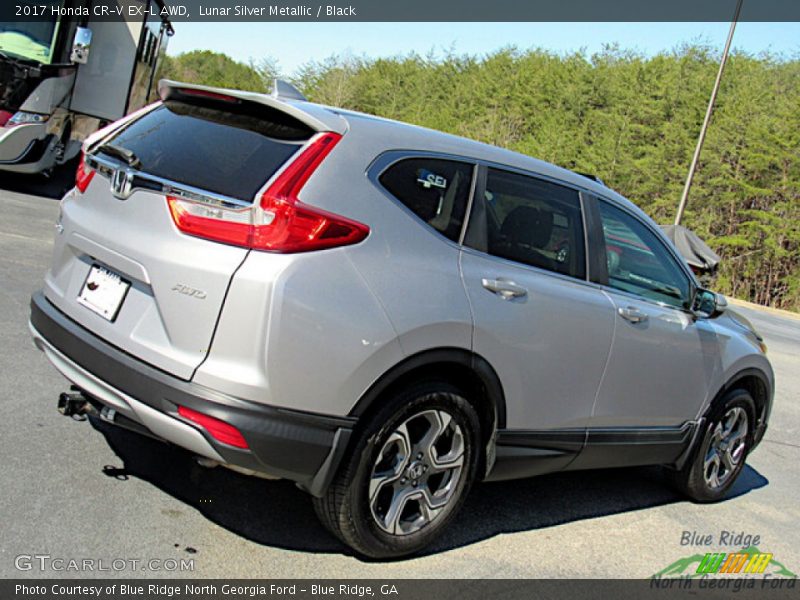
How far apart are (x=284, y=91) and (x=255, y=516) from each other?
A: 1.91m

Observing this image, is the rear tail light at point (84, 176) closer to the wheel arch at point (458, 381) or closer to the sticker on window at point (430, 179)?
the sticker on window at point (430, 179)

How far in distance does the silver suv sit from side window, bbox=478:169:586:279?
11mm

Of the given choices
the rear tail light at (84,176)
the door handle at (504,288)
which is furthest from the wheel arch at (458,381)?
the rear tail light at (84,176)

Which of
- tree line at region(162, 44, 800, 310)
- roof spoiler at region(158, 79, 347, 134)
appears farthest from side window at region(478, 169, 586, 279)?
tree line at region(162, 44, 800, 310)

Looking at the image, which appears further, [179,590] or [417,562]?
[417,562]

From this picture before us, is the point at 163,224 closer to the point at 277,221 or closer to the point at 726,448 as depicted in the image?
the point at 277,221

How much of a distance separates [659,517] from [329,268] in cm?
293

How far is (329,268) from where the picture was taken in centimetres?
316

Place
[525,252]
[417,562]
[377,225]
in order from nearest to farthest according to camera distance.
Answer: [377,225] < [417,562] < [525,252]

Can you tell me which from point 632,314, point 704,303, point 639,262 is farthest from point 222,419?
point 704,303

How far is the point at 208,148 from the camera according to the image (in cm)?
344

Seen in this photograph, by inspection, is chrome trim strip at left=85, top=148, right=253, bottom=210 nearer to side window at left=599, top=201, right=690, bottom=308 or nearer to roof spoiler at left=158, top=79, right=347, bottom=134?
roof spoiler at left=158, top=79, right=347, bottom=134

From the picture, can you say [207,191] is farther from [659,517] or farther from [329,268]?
[659,517]

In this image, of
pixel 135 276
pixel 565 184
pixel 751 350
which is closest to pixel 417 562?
pixel 135 276
